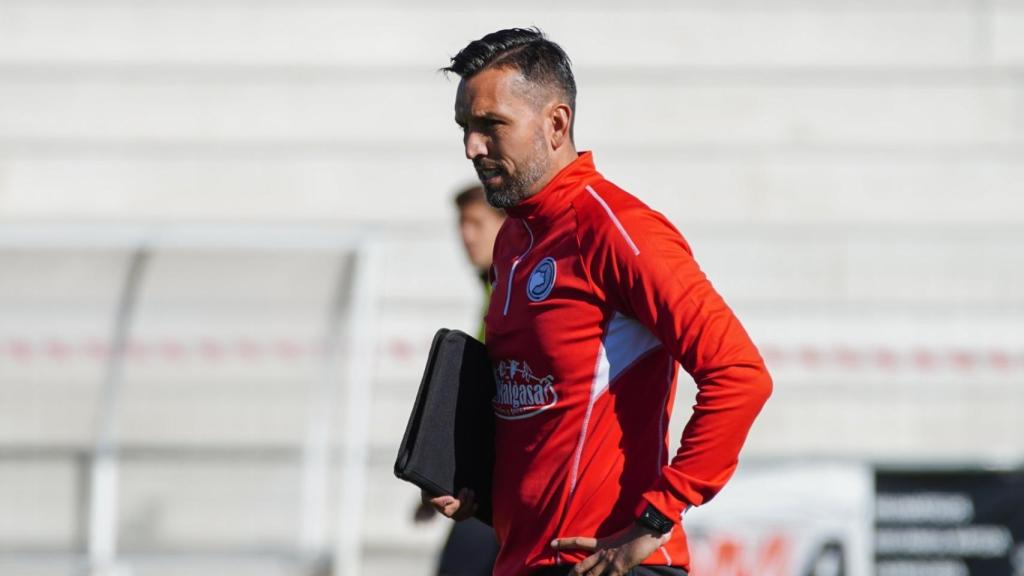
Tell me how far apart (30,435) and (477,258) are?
303 cm

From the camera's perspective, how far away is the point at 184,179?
818 cm

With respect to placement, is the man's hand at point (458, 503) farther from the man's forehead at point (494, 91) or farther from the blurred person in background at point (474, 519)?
the blurred person in background at point (474, 519)

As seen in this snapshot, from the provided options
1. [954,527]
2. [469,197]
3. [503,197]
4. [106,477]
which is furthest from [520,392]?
[954,527]

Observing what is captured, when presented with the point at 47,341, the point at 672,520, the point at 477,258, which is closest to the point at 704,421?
the point at 672,520

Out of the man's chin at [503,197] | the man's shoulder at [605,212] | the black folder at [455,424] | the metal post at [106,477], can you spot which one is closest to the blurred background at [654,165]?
the metal post at [106,477]

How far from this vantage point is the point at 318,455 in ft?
23.4

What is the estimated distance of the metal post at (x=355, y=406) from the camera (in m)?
6.96

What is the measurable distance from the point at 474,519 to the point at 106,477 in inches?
113

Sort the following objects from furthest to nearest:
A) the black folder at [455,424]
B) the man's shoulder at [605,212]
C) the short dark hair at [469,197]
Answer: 1. the short dark hair at [469,197]
2. the black folder at [455,424]
3. the man's shoulder at [605,212]

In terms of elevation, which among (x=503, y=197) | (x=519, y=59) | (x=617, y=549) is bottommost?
(x=617, y=549)

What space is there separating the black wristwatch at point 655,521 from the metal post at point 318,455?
4.50m

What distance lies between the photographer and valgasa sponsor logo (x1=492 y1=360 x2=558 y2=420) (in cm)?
297

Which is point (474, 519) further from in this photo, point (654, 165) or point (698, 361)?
point (654, 165)

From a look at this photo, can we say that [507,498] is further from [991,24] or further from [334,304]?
[991,24]
